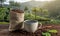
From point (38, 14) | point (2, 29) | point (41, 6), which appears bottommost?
point (2, 29)

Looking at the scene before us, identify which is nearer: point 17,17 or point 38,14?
point 17,17

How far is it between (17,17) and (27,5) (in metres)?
0.54

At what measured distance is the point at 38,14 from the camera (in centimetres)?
171

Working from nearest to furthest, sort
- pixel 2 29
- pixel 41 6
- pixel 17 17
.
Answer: pixel 17 17, pixel 2 29, pixel 41 6

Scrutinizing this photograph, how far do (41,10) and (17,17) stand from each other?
50 cm

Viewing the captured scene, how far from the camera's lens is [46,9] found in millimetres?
1736

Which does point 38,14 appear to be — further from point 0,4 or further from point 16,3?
point 0,4

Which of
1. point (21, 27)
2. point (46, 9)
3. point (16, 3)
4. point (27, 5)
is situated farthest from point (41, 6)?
point (21, 27)

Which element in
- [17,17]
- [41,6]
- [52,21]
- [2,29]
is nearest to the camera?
[17,17]

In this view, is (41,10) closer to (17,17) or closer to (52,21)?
(52,21)

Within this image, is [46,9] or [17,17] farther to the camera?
[46,9]

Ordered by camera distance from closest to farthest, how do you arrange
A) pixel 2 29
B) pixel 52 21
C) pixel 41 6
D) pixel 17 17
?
pixel 17 17, pixel 2 29, pixel 52 21, pixel 41 6

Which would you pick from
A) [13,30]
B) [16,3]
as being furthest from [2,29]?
[16,3]

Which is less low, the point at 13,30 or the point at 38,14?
the point at 38,14
